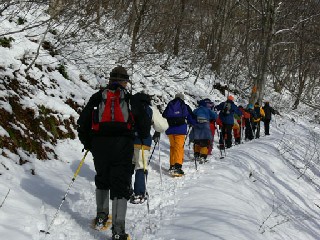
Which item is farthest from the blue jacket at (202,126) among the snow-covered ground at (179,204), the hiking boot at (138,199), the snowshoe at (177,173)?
the hiking boot at (138,199)

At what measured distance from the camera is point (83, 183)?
632cm

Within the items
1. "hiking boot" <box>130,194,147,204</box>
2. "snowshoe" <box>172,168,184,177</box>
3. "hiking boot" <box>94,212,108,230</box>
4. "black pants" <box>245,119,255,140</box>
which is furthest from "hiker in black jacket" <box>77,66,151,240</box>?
"black pants" <box>245,119,255,140</box>

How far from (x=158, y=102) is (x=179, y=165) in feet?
21.4

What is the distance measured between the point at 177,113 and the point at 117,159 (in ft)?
13.1

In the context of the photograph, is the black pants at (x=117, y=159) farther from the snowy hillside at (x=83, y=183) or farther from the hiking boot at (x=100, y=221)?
the snowy hillside at (x=83, y=183)

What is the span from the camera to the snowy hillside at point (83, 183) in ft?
15.0

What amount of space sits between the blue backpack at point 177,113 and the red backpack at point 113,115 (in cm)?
382

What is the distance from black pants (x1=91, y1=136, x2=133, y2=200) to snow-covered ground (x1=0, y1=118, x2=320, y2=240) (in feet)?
2.17

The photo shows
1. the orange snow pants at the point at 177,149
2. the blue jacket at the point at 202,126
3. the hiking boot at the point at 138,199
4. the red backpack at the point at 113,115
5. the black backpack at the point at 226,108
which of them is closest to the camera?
the red backpack at the point at 113,115

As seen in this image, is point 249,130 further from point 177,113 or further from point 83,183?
point 83,183

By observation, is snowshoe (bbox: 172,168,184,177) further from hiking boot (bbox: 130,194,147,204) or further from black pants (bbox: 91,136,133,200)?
black pants (bbox: 91,136,133,200)

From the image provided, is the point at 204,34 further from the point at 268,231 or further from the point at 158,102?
the point at 268,231

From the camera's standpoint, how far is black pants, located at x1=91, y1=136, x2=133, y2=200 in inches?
168

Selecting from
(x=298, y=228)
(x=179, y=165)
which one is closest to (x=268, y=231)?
(x=298, y=228)
